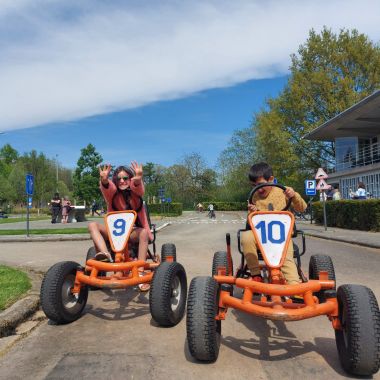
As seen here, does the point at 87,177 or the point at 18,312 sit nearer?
the point at 18,312

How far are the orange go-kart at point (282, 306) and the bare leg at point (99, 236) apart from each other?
167 centimetres

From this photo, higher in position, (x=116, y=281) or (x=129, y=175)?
(x=129, y=175)

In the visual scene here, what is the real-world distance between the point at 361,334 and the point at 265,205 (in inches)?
73.8

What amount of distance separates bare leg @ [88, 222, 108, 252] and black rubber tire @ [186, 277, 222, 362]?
1.85m

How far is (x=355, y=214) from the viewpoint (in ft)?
59.3

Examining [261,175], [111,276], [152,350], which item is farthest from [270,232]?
[111,276]

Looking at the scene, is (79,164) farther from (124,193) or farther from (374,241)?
(124,193)

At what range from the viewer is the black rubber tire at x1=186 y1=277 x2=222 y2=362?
327 centimetres

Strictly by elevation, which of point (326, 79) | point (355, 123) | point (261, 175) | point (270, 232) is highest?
point (326, 79)

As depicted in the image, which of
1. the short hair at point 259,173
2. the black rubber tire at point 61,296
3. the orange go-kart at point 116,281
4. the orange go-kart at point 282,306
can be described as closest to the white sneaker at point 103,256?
the orange go-kart at point 116,281

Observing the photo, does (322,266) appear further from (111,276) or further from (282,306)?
(111,276)

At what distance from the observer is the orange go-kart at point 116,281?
4195 millimetres

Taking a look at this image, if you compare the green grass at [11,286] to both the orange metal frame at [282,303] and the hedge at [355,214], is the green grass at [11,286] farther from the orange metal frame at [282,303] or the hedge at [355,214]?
the hedge at [355,214]

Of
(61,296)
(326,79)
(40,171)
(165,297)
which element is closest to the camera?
(165,297)
